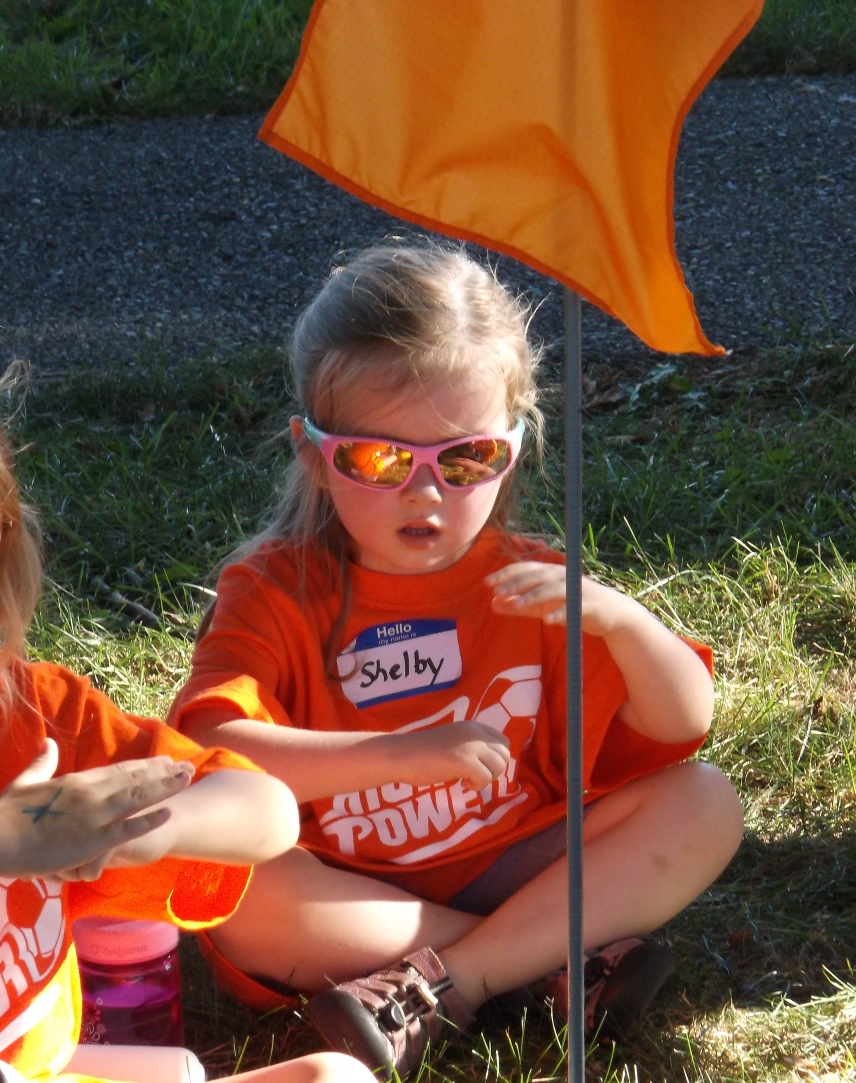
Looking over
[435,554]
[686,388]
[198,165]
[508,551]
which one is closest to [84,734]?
[435,554]

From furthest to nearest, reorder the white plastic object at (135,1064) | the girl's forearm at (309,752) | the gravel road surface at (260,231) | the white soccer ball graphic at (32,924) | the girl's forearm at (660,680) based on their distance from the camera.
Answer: the gravel road surface at (260,231) < the girl's forearm at (660,680) < the girl's forearm at (309,752) < the white plastic object at (135,1064) < the white soccer ball graphic at (32,924)

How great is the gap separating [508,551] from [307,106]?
0.92 meters

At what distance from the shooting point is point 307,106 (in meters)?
1.46

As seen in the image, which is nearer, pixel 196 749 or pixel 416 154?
pixel 416 154

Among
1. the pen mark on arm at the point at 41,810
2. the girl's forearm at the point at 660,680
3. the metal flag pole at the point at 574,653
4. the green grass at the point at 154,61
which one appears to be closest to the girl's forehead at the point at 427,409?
the girl's forearm at the point at 660,680

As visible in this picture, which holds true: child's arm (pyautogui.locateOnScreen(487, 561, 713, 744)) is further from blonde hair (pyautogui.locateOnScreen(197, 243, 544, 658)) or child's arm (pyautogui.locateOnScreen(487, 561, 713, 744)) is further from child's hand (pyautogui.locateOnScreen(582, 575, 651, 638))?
blonde hair (pyautogui.locateOnScreen(197, 243, 544, 658))

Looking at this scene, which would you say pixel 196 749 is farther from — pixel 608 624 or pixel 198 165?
pixel 198 165

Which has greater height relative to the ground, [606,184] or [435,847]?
[606,184]

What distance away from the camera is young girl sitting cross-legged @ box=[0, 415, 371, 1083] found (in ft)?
5.08

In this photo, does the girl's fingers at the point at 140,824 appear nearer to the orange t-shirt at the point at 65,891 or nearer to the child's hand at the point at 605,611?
the orange t-shirt at the point at 65,891

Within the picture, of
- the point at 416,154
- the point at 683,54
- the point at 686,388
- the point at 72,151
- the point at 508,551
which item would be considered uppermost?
the point at 683,54

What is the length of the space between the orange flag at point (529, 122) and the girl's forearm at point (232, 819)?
62 cm

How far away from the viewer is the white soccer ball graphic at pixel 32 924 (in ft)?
5.26

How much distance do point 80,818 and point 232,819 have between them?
224 mm
